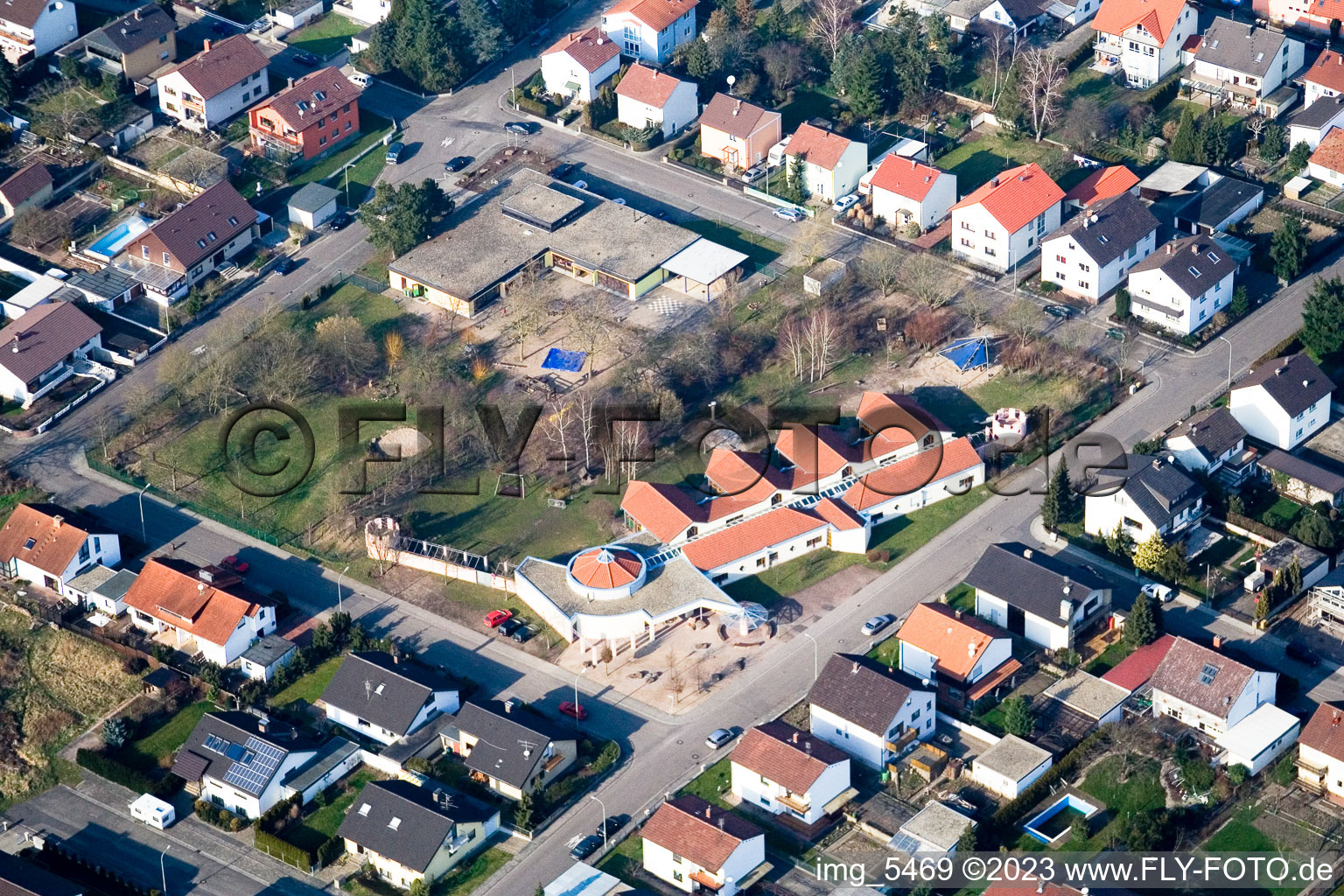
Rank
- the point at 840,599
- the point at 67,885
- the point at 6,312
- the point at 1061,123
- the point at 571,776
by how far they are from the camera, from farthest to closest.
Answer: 1. the point at 1061,123
2. the point at 6,312
3. the point at 840,599
4. the point at 571,776
5. the point at 67,885

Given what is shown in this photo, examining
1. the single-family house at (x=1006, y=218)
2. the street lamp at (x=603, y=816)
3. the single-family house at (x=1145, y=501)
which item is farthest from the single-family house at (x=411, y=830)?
the single-family house at (x=1006, y=218)

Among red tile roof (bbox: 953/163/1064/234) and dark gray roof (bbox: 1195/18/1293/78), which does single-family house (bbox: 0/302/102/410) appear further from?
dark gray roof (bbox: 1195/18/1293/78)

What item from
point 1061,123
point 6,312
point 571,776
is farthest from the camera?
point 1061,123

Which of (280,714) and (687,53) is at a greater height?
(687,53)

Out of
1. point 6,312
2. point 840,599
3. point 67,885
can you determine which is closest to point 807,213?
point 840,599

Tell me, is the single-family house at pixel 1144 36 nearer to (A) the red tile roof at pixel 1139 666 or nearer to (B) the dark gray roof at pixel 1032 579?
(B) the dark gray roof at pixel 1032 579

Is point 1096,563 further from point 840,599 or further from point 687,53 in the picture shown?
point 687,53

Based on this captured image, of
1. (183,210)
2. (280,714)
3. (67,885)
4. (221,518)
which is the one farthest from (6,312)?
(67,885)

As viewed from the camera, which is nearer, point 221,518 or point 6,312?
point 221,518
